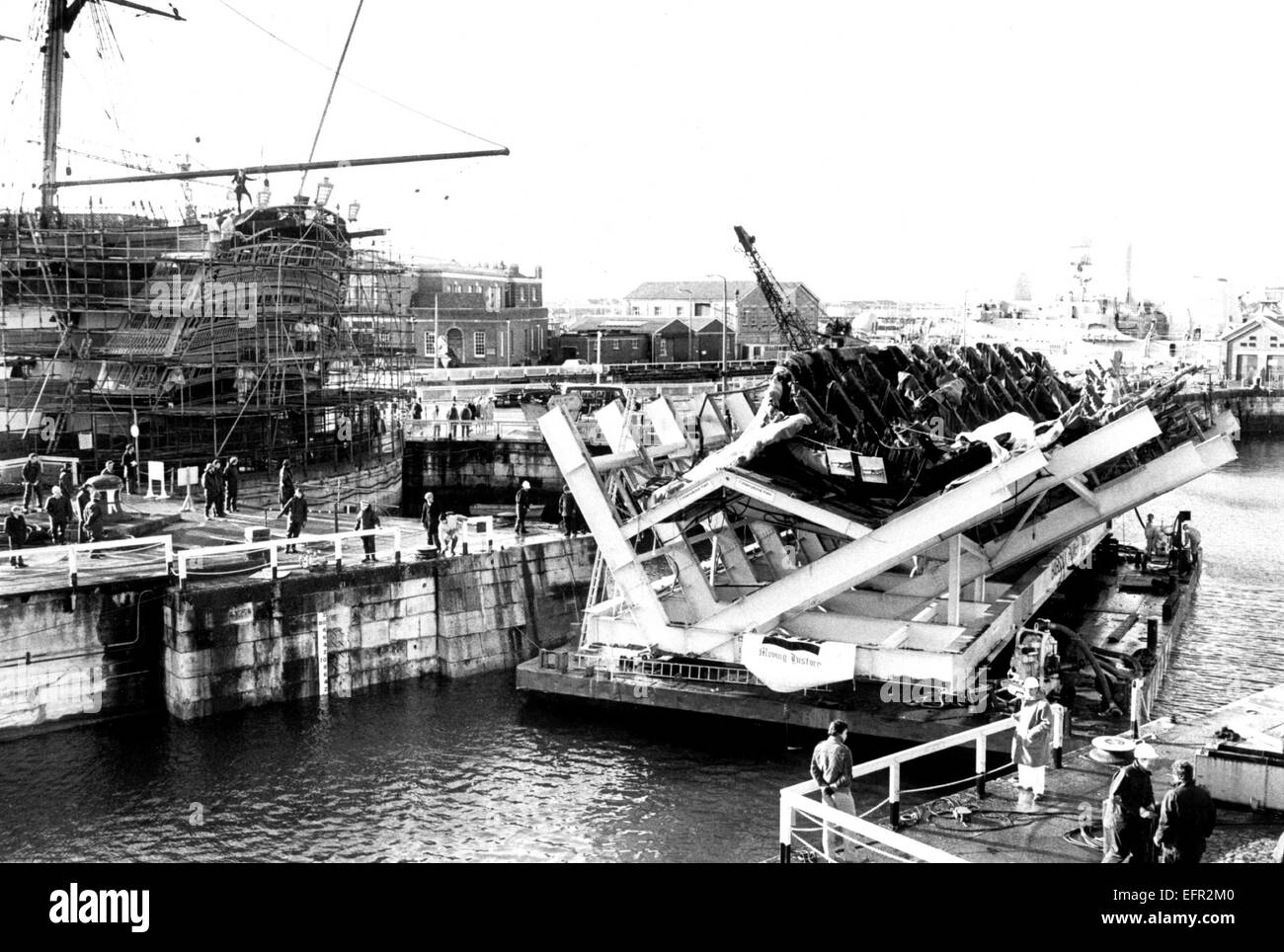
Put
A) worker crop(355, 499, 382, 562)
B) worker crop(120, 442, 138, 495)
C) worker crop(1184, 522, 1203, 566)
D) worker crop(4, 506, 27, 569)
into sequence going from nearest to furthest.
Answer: worker crop(4, 506, 27, 569) → worker crop(355, 499, 382, 562) → worker crop(120, 442, 138, 495) → worker crop(1184, 522, 1203, 566)

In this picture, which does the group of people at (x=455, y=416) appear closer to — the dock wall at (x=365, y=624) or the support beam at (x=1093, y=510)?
the dock wall at (x=365, y=624)

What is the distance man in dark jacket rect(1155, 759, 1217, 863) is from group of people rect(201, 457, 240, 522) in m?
23.5

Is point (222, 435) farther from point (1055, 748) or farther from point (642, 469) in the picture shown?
point (1055, 748)

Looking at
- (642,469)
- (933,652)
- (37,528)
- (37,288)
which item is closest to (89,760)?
(37,528)

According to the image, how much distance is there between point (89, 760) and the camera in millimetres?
A: 20125

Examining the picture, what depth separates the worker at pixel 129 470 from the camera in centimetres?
3241

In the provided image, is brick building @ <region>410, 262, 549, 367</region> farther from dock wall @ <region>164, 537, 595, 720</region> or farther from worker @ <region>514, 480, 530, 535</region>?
dock wall @ <region>164, 537, 595, 720</region>

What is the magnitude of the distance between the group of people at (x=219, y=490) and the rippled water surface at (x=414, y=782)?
25.8 ft

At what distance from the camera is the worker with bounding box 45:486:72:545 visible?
24.7m

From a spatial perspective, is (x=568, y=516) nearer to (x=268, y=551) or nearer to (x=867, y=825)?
(x=268, y=551)

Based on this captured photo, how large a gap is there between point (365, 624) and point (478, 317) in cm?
6571

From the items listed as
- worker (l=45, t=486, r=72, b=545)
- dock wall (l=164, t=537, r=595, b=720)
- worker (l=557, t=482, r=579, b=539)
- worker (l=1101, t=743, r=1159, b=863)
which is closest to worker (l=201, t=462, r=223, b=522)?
worker (l=45, t=486, r=72, b=545)

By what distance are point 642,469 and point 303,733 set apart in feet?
24.1

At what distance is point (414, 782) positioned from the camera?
19453mm
